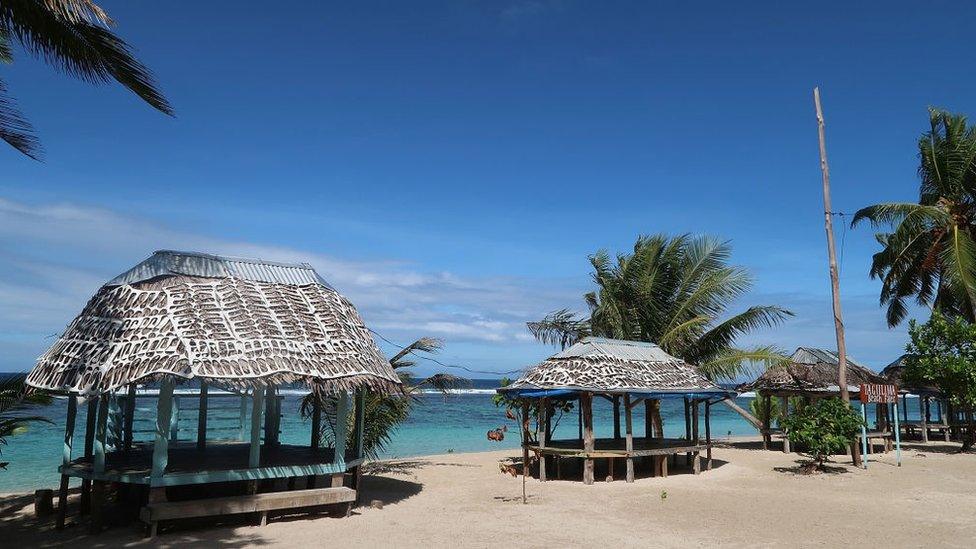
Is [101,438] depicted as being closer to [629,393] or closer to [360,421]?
[360,421]

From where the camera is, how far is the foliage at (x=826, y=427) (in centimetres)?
1644

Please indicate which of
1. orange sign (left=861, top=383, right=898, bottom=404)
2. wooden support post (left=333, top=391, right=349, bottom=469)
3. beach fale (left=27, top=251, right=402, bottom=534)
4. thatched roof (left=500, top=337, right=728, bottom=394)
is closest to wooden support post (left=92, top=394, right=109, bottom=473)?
beach fale (left=27, top=251, right=402, bottom=534)

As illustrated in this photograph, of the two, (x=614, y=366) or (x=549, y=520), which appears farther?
(x=614, y=366)

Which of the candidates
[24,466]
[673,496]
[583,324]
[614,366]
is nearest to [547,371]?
[614,366]

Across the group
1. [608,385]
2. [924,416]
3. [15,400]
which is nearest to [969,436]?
[924,416]

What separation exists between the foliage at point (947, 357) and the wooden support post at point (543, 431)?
11.5 metres

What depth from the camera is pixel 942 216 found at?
20.2m

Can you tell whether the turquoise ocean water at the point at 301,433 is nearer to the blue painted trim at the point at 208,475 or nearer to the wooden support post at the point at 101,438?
the wooden support post at the point at 101,438

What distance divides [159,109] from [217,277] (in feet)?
14.8

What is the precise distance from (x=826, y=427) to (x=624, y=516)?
7625 mm

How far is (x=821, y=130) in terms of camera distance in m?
18.5

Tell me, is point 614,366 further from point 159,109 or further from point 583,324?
point 159,109

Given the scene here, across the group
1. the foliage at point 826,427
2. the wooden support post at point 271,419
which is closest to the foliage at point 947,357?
the foliage at point 826,427

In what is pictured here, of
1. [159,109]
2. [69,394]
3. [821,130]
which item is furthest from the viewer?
[821,130]
